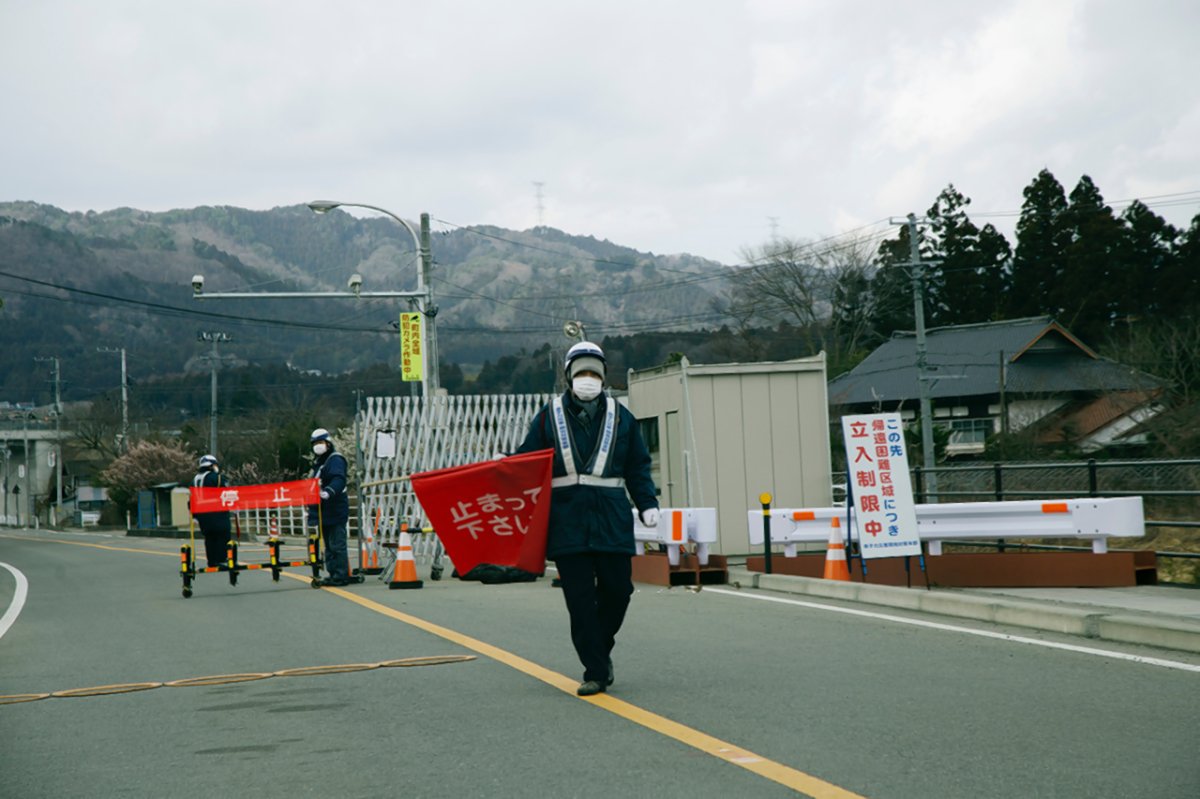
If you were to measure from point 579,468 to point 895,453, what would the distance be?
18.7 ft

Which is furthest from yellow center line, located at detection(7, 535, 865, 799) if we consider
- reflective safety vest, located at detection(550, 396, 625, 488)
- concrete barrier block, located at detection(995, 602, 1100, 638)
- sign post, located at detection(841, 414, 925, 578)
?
sign post, located at detection(841, 414, 925, 578)

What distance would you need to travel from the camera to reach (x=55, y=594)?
1827 cm

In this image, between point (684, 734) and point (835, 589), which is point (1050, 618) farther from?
point (684, 734)

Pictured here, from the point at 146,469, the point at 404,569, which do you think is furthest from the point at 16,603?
the point at 146,469

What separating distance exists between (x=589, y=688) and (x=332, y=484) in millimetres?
9560

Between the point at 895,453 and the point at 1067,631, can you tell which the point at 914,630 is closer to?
the point at 1067,631

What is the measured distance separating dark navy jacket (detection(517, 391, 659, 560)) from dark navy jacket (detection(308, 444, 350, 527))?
29.0 feet

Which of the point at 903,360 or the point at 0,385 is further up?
the point at 0,385

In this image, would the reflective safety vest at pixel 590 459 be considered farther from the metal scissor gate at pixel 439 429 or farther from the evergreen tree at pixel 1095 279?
the evergreen tree at pixel 1095 279

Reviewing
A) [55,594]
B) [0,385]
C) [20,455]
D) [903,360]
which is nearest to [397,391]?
[20,455]

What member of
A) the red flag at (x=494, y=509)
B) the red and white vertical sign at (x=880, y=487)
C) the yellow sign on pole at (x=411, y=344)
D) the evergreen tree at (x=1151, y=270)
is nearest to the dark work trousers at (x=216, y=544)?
the red and white vertical sign at (x=880, y=487)

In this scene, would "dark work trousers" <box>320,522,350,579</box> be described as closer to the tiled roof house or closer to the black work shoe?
the black work shoe

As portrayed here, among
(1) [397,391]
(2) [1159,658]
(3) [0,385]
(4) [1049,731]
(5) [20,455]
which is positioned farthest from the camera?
(3) [0,385]

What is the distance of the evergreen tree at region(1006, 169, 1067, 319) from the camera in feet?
210
